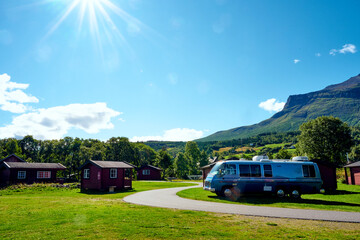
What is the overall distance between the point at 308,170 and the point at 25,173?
41608mm

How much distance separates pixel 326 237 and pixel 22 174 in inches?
1749

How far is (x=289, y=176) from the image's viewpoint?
19.0 metres

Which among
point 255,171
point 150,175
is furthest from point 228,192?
point 150,175

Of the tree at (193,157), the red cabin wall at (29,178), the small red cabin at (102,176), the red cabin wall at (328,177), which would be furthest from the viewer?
the tree at (193,157)

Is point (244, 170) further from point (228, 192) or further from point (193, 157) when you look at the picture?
point (193, 157)

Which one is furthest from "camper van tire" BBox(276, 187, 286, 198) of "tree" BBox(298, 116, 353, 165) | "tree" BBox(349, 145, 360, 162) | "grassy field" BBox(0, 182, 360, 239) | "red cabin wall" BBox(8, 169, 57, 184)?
"tree" BBox(349, 145, 360, 162)

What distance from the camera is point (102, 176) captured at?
2836cm

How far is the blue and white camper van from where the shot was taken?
18422 millimetres

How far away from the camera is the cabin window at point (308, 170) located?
63.4ft

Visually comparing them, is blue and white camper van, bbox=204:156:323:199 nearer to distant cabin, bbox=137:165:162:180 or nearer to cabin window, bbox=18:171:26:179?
cabin window, bbox=18:171:26:179

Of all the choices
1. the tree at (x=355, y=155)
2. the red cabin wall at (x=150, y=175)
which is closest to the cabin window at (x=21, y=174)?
the red cabin wall at (x=150, y=175)

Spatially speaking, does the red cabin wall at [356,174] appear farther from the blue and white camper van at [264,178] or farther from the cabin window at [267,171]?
the cabin window at [267,171]

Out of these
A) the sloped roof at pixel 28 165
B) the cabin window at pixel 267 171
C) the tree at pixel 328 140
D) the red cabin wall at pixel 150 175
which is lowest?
the red cabin wall at pixel 150 175

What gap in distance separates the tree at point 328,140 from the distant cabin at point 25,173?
167 ft
